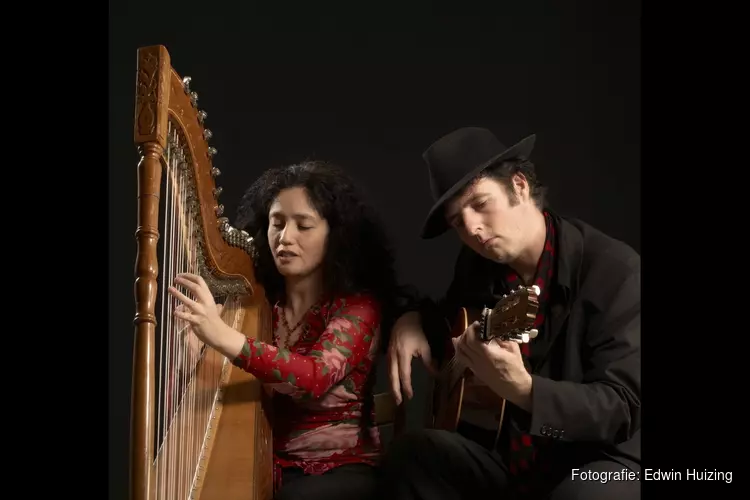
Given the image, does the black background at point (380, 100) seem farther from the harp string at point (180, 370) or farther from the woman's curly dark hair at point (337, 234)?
the harp string at point (180, 370)

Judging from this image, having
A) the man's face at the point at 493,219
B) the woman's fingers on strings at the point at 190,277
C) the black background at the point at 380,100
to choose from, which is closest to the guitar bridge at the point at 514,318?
the man's face at the point at 493,219

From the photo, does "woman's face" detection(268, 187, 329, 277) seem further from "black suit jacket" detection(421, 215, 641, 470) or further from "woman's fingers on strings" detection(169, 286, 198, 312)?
"black suit jacket" detection(421, 215, 641, 470)

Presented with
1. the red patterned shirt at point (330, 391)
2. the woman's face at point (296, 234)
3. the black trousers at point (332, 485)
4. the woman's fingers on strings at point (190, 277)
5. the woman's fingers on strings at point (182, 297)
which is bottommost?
the black trousers at point (332, 485)

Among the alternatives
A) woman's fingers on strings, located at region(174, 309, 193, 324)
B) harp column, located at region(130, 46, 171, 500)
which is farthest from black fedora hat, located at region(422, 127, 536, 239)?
harp column, located at region(130, 46, 171, 500)

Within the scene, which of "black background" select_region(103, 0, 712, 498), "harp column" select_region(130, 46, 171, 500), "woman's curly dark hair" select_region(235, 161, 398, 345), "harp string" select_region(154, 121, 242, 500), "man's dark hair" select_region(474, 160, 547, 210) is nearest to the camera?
"harp column" select_region(130, 46, 171, 500)

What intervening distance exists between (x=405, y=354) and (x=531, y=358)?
0.30 meters

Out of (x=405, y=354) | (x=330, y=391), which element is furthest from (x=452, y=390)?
(x=330, y=391)

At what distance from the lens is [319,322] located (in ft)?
6.82

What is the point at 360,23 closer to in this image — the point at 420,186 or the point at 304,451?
the point at 420,186

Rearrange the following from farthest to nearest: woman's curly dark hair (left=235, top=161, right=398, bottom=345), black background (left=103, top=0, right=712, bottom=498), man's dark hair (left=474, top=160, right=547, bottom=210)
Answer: black background (left=103, top=0, right=712, bottom=498)
woman's curly dark hair (left=235, top=161, right=398, bottom=345)
man's dark hair (left=474, top=160, right=547, bottom=210)

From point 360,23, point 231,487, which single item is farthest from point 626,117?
point 231,487

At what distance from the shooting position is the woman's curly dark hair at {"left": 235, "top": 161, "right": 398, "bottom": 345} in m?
2.09

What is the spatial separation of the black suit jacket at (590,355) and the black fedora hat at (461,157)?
0.62ft

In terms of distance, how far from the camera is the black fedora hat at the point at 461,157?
1.83 meters
